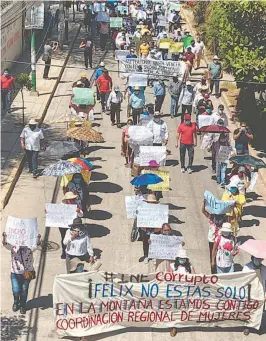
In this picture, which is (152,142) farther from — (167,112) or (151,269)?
(167,112)

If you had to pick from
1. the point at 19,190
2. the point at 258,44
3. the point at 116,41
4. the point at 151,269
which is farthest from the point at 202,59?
the point at 151,269

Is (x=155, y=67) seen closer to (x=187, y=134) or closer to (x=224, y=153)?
(x=187, y=134)

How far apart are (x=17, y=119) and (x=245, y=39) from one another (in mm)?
6952

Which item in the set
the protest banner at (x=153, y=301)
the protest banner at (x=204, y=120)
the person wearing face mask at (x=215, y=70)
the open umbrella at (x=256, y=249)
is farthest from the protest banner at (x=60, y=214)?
the person wearing face mask at (x=215, y=70)

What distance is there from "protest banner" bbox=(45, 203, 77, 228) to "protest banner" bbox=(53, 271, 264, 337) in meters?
2.07

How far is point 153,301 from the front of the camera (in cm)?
1202

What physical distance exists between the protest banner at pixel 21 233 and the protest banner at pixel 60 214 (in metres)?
1.45

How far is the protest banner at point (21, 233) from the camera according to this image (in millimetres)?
12070

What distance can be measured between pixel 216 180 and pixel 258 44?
4456 mm

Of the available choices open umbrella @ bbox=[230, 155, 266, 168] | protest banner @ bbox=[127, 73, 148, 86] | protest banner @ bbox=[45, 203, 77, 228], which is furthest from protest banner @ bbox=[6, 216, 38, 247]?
protest banner @ bbox=[127, 73, 148, 86]

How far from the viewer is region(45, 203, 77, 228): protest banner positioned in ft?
44.6

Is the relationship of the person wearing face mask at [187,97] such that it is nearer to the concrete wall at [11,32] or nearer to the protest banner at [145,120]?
the protest banner at [145,120]

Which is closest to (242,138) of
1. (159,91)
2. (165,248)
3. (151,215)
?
(159,91)

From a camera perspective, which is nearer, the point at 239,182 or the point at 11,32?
the point at 239,182
